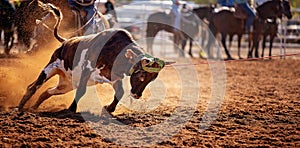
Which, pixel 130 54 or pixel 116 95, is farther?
pixel 116 95

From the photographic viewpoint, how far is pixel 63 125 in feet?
17.8

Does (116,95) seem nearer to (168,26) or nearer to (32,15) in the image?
(32,15)

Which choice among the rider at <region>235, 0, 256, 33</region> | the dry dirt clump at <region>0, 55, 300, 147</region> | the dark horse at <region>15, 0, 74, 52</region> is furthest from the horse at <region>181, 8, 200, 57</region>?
the dry dirt clump at <region>0, 55, 300, 147</region>

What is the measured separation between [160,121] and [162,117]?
269 millimetres

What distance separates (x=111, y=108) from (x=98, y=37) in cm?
91

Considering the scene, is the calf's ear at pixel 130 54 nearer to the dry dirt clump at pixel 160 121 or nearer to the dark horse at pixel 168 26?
the dry dirt clump at pixel 160 121

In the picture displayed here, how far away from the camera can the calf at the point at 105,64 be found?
18.6 ft

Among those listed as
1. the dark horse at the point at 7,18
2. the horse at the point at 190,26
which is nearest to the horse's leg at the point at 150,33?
the horse at the point at 190,26

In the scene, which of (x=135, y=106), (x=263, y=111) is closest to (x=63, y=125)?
(x=135, y=106)

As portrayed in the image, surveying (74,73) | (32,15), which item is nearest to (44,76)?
(74,73)

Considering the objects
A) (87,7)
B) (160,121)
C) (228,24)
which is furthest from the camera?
(228,24)

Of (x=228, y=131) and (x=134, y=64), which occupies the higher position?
(x=134, y=64)

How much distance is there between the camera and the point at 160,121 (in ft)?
19.4

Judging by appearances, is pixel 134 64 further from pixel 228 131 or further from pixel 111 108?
pixel 228 131
